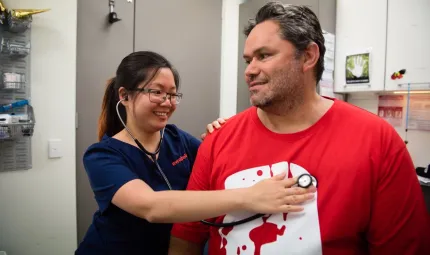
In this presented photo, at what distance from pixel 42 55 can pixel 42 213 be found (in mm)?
983

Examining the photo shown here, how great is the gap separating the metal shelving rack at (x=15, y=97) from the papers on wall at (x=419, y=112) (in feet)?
9.24

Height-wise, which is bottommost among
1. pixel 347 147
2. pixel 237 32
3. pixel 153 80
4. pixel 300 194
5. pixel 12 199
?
pixel 12 199

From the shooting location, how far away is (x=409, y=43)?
2160mm

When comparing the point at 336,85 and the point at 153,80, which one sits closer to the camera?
the point at 153,80

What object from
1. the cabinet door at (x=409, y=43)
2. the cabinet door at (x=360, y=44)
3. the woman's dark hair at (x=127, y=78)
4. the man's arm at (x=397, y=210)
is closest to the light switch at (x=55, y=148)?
the woman's dark hair at (x=127, y=78)

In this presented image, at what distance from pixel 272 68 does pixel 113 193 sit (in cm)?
67

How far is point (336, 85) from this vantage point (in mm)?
2672

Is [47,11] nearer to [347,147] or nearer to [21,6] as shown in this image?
[21,6]

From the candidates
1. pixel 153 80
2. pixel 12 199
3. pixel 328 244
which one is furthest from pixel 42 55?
pixel 328 244

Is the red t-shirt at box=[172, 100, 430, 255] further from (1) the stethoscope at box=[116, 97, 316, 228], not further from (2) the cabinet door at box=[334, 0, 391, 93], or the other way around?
(2) the cabinet door at box=[334, 0, 391, 93]

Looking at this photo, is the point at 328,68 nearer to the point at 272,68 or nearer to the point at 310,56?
the point at 310,56

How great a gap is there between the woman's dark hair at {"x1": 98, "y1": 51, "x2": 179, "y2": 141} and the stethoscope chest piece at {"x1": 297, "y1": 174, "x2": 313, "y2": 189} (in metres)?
0.68

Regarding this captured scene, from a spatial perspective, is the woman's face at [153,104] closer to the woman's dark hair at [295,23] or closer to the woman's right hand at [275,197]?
the woman's dark hair at [295,23]

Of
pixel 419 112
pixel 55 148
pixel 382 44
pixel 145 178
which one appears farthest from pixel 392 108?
pixel 55 148
